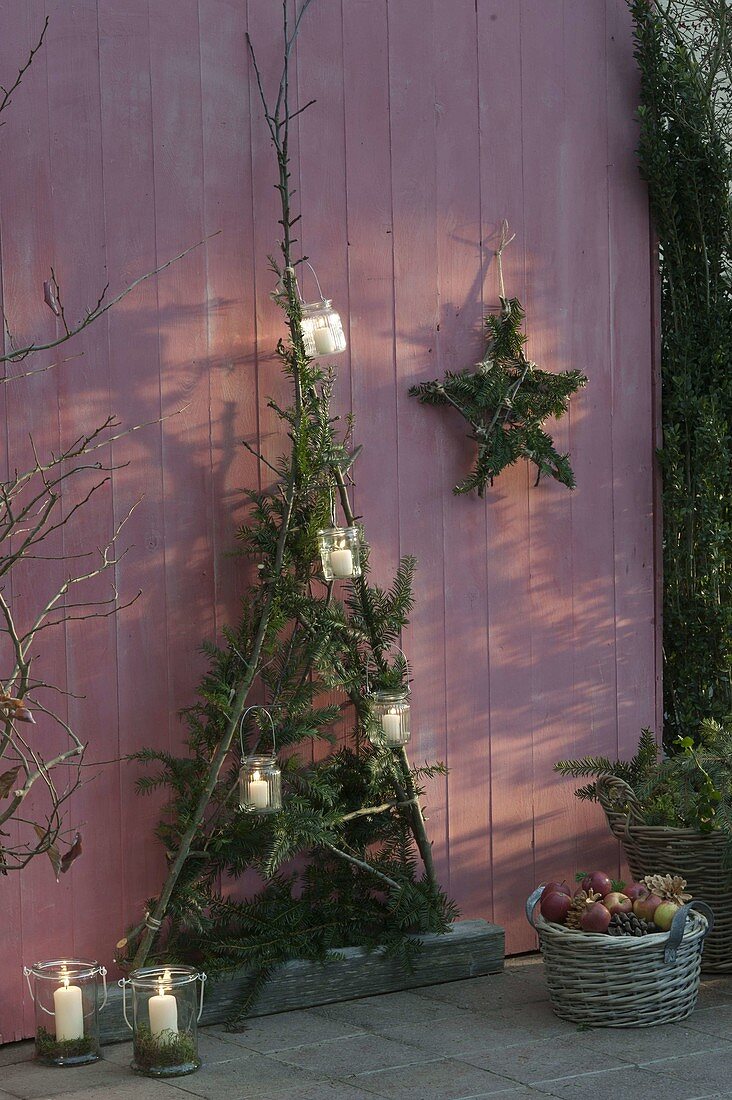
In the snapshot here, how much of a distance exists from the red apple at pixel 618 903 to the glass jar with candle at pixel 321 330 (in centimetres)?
138

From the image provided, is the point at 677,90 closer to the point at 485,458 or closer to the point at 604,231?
the point at 604,231

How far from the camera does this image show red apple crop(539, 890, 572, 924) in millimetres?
3045

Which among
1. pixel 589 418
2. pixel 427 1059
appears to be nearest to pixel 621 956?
pixel 427 1059

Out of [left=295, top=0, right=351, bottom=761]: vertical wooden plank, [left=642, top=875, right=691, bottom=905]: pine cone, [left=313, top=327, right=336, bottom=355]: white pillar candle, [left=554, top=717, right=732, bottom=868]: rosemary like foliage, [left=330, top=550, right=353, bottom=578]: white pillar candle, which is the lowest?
[left=642, top=875, right=691, bottom=905]: pine cone

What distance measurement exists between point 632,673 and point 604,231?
1.24 meters

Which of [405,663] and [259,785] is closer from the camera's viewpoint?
[259,785]

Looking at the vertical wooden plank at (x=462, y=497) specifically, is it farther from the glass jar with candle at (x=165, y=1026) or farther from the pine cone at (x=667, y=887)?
the glass jar with candle at (x=165, y=1026)

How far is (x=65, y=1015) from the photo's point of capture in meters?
2.76

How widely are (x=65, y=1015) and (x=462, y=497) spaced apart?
1.59m

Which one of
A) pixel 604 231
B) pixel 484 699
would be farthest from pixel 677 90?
pixel 484 699

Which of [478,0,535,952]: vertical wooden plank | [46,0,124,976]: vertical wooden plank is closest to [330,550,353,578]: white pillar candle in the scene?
[46,0,124,976]: vertical wooden plank

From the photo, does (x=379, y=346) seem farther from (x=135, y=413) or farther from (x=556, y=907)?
(x=556, y=907)

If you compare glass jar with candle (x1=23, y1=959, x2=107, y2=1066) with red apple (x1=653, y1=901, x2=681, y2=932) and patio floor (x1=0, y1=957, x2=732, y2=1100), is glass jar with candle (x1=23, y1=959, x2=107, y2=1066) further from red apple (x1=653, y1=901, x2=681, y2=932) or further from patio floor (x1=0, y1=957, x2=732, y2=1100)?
red apple (x1=653, y1=901, x2=681, y2=932)

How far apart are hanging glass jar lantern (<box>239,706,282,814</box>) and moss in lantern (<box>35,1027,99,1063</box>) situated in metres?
0.57
